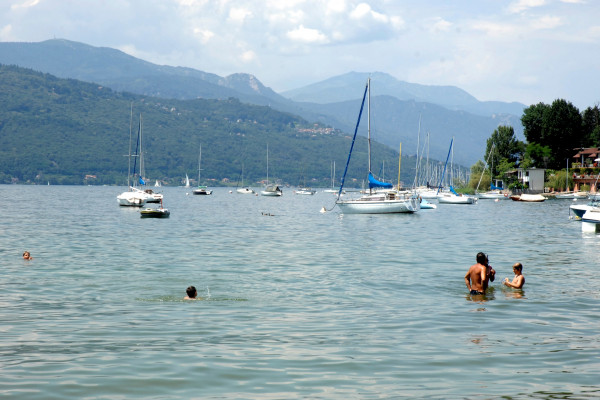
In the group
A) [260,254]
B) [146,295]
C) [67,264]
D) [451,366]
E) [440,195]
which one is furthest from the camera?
[440,195]

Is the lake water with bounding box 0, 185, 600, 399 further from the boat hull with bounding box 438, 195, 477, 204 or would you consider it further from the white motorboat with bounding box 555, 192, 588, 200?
the white motorboat with bounding box 555, 192, 588, 200

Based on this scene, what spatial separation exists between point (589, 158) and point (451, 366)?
166m

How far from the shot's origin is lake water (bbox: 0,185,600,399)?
13.4m

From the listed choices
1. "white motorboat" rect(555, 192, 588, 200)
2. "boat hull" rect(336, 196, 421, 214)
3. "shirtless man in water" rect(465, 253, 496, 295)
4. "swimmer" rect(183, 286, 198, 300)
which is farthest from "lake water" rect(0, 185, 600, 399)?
"white motorboat" rect(555, 192, 588, 200)

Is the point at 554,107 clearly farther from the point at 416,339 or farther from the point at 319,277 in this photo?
the point at 416,339

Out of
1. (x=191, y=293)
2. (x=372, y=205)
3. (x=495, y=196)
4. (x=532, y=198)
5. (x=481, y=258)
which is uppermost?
(x=495, y=196)

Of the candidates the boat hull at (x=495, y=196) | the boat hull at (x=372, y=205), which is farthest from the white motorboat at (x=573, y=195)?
the boat hull at (x=372, y=205)

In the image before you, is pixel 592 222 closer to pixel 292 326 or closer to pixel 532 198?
pixel 292 326

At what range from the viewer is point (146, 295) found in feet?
80.6

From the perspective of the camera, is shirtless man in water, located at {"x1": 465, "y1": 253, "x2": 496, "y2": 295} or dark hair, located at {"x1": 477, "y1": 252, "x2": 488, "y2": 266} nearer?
dark hair, located at {"x1": 477, "y1": 252, "x2": 488, "y2": 266}

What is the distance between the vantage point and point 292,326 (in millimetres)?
18922

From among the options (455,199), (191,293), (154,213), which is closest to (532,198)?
(455,199)


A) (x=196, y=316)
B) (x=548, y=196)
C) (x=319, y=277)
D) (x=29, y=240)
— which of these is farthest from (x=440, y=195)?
(x=196, y=316)

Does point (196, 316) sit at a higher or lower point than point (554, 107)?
lower
